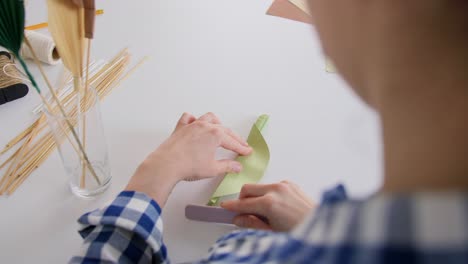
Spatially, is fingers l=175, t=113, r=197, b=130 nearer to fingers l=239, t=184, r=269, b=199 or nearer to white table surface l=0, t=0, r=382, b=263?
white table surface l=0, t=0, r=382, b=263

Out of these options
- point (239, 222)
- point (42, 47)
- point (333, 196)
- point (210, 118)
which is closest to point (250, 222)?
point (239, 222)

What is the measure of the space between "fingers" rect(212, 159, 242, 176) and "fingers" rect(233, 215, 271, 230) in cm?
10

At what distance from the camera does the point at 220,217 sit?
61 centimetres

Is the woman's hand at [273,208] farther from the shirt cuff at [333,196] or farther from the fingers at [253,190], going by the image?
the shirt cuff at [333,196]

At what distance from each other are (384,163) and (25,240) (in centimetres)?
52

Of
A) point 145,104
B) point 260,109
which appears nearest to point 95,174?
point 145,104

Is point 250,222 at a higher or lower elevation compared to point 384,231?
lower

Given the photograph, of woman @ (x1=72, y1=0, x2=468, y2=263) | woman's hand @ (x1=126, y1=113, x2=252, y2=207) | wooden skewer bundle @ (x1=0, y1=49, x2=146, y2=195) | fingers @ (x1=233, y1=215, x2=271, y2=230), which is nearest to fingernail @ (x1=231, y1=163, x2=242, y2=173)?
woman's hand @ (x1=126, y1=113, x2=252, y2=207)

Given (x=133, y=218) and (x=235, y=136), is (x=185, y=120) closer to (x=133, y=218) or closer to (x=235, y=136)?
(x=235, y=136)

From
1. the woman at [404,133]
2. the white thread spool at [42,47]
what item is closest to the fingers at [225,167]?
the woman at [404,133]

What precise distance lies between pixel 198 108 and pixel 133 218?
0.30 meters

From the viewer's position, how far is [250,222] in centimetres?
59

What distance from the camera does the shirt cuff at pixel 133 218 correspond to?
54 centimetres

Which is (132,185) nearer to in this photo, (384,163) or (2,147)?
(2,147)
